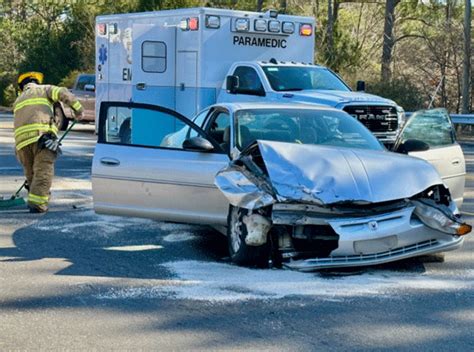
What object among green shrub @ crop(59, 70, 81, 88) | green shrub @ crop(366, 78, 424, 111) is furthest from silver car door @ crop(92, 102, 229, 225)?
green shrub @ crop(59, 70, 81, 88)

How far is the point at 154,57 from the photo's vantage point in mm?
15180

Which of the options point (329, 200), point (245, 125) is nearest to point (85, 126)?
point (245, 125)

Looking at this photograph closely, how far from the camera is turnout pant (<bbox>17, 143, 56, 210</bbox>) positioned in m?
9.96

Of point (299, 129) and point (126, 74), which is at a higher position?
point (126, 74)

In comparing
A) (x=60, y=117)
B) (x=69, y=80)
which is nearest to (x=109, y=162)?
(x=60, y=117)

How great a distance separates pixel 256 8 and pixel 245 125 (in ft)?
92.6

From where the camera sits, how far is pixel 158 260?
7.42 meters

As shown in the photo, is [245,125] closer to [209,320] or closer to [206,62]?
[209,320]

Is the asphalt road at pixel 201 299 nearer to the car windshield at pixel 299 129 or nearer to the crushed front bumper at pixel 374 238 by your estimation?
the crushed front bumper at pixel 374 238

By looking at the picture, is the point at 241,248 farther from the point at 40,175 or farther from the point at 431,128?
the point at 40,175

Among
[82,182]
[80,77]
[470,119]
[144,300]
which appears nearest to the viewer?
[144,300]

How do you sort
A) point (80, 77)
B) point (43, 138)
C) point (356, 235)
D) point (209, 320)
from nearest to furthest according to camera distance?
point (209, 320), point (356, 235), point (43, 138), point (80, 77)

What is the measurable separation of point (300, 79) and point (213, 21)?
1.89 meters

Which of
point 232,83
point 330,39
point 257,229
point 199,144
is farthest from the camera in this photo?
point 330,39
